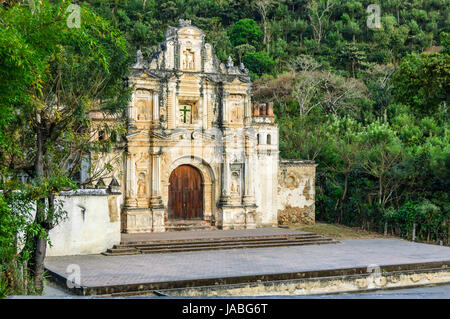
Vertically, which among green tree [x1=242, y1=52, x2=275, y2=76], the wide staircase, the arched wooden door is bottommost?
the wide staircase

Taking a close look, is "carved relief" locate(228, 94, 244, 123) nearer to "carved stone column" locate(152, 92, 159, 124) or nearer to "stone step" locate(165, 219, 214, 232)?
"carved stone column" locate(152, 92, 159, 124)

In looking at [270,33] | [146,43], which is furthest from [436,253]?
[270,33]

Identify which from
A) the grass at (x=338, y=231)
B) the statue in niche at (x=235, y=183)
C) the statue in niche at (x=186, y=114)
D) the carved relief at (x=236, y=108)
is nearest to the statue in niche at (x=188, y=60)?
the statue in niche at (x=186, y=114)

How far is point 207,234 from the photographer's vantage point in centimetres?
2247

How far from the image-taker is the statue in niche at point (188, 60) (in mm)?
24250

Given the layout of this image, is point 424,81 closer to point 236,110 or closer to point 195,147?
point 236,110

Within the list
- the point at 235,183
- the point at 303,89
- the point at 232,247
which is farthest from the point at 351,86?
the point at 232,247

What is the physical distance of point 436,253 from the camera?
19.7 meters

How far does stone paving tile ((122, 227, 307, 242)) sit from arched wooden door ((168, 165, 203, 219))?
1.13 m

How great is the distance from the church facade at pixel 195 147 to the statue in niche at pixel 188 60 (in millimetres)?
42

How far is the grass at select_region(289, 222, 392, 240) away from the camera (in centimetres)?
2439

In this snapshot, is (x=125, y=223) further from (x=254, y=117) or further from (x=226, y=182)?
(x=254, y=117)

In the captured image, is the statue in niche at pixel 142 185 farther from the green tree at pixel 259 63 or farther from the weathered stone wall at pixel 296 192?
the green tree at pixel 259 63

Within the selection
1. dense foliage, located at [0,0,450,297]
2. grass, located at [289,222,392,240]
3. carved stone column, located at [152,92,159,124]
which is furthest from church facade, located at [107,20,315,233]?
dense foliage, located at [0,0,450,297]
